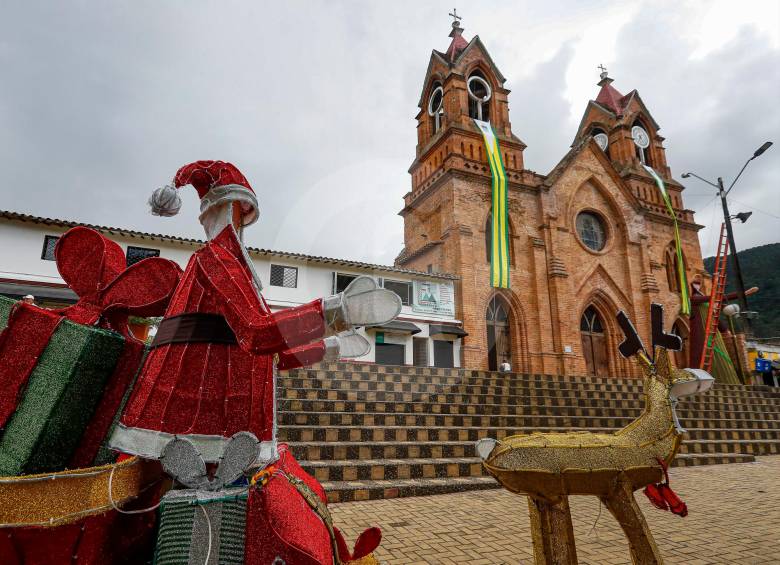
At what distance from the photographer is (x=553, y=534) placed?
93.2 inches

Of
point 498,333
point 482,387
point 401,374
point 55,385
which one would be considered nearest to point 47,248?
point 401,374

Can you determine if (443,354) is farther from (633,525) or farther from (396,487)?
(633,525)

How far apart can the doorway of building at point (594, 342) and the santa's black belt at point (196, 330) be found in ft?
65.0

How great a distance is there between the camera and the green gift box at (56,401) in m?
1.39

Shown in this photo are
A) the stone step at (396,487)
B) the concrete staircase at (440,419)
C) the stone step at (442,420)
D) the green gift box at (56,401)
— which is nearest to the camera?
the green gift box at (56,401)

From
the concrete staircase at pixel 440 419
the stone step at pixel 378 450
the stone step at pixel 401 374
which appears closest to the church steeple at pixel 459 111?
the stone step at pixel 401 374

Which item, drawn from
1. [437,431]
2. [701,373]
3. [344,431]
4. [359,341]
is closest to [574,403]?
[437,431]

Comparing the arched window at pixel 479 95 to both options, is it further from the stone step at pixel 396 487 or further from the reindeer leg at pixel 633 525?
the reindeer leg at pixel 633 525

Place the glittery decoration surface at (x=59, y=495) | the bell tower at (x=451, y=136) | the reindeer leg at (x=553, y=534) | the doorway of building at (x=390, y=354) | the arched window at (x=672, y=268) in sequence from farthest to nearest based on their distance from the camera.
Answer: the arched window at (x=672, y=268) < the bell tower at (x=451, y=136) < the doorway of building at (x=390, y=354) < the reindeer leg at (x=553, y=534) < the glittery decoration surface at (x=59, y=495)

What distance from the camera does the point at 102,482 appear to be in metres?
1.37

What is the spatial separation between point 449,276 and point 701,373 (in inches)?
543

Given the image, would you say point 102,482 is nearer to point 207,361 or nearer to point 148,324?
point 207,361

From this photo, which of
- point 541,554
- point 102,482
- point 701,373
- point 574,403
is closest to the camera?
point 102,482

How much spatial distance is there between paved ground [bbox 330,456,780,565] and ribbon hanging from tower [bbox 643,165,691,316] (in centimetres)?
1808
